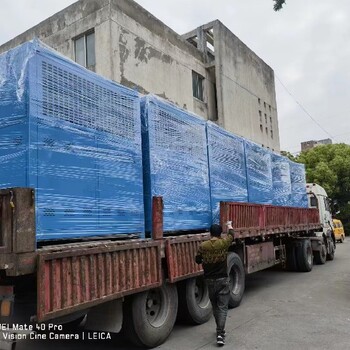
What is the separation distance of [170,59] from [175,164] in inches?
555

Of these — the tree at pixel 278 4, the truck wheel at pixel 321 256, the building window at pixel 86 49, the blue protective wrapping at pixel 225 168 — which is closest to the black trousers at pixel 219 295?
the blue protective wrapping at pixel 225 168

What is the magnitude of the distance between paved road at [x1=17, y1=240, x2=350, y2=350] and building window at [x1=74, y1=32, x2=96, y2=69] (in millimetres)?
11019

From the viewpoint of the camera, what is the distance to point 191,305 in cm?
612

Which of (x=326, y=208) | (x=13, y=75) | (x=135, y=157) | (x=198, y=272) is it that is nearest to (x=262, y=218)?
(x=198, y=272)

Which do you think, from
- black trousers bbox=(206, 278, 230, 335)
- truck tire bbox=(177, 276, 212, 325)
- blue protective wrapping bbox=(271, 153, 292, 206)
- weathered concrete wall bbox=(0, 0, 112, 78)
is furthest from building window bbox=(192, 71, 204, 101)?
black trousers bbox=(206, 278, 230, 335)

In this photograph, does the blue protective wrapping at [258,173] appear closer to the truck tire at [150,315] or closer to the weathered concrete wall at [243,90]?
the truck tire at [150,315]

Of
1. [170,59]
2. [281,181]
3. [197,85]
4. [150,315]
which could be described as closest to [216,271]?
[150,315]

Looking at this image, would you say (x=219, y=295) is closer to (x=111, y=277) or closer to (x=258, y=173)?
(x=111, y=277)

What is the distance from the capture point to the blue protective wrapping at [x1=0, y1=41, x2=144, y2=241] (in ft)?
12.9

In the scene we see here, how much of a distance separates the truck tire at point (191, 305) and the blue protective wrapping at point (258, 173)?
9.33 ft

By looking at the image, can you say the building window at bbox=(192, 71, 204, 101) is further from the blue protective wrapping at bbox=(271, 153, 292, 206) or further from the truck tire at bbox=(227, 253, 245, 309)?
the truck tire at bbox=(227, 253, 245, 309)

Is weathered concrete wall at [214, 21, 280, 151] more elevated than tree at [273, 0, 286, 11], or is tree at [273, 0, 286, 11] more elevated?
weathered concrete wall at [214, 21, 280, 151]

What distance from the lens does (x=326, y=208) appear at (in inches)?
614

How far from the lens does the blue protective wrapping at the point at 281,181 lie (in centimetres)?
1048
